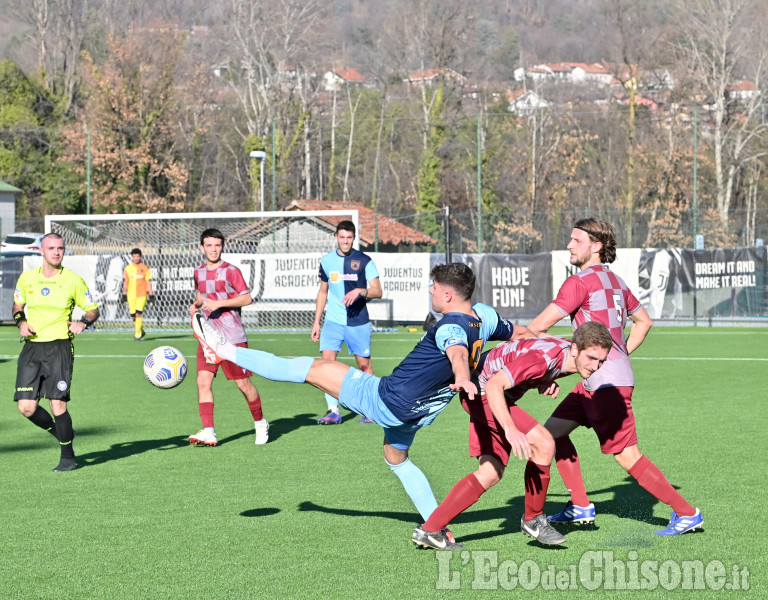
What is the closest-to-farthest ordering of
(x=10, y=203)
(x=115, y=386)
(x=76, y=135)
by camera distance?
1. (x=115, y=386)
2. (x=76, y=135)
3. (x=10, y=203)

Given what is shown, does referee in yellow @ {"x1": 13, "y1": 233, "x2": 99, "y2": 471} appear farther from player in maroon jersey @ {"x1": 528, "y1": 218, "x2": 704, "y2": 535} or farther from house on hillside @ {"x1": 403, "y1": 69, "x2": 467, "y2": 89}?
house on hillside @ {"x1": 403, "y1": 69, "x2": 467, "y2": 89}

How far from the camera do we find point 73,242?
29047 millimetres

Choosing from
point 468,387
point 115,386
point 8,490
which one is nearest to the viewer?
point 468,387

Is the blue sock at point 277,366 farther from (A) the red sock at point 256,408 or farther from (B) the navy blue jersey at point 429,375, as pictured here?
(A) the red sock at point 256,408

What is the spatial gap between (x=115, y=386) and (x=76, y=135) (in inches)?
1492

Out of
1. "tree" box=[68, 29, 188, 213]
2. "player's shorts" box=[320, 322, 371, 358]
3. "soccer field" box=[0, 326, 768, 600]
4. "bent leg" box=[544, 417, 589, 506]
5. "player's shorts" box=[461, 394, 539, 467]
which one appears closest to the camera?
"soccer field" box=[0, 326, 768, 600]

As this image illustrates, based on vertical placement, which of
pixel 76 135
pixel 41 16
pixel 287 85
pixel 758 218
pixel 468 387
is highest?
pixel 41 16

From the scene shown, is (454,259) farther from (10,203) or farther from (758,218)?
(10,203)

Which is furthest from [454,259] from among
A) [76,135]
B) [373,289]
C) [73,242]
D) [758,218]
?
[76,135]

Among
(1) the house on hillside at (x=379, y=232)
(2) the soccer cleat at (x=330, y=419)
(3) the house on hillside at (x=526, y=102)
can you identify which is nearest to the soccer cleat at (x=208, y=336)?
(2) the soccer cleat at (x=330, y=419)

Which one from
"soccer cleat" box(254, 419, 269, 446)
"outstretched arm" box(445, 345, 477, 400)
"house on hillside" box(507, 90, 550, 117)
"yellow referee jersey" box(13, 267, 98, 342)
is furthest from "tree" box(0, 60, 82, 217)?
"outstretched arm" box(445, 345, 477, 400)

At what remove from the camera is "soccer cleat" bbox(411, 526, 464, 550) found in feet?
19.2

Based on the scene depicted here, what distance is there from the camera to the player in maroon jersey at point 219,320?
389 inches

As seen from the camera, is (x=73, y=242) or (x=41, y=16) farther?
(x=41, y=16)
